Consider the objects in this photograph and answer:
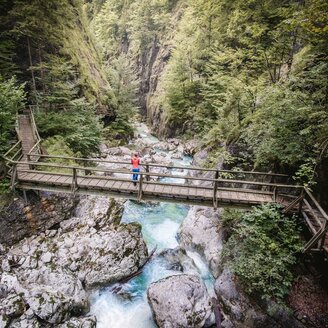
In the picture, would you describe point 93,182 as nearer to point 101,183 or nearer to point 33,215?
point 101,183

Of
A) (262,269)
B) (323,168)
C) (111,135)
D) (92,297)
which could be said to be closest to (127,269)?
(92,297)

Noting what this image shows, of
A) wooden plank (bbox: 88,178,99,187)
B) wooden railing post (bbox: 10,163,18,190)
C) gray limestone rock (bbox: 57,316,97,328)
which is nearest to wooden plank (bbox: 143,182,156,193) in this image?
wooden plank (bbox: 88,178,99,187)

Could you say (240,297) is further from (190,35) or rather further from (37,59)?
(190,35)

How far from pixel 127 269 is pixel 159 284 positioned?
1720 millimetres

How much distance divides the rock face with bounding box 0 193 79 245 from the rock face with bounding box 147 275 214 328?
230 inches

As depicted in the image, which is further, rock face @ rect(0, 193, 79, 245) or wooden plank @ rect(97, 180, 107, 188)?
rock face @ rect(0, 193, 79, 245)

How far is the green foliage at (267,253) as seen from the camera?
8133 mm

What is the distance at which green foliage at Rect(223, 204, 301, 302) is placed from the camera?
8133 mm

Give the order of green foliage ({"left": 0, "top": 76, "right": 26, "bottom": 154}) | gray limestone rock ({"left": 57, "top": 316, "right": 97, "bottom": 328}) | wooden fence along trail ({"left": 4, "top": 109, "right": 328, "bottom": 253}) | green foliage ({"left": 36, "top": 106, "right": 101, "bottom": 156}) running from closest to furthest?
1. gray limestone rock ({"left": 57, "top": 316, "right": 97, "bottom": 328})
2. wooden fence along trail ({"left": 4, "top": 109, "right": 328, "bottom": 253})
3. green foliage ({"left": 0, "top": 76, "right": 26, "bottom": 154})
4. green foliage ({"left": 36, "top": 106, "right": 101, "bottom": 156})

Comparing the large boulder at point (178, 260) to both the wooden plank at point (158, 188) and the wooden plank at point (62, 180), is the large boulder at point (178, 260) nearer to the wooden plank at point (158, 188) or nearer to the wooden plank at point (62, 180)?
the wooden plank at point (158, 188)

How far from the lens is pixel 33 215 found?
12.1 metres

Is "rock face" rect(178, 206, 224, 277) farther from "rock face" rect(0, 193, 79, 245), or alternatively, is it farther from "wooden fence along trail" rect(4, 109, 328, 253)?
"rock face" rect(0, 193, 79, 245)

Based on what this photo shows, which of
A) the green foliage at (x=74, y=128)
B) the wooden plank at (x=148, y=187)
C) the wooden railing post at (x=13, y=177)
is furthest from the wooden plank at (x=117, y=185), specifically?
the green foliage at (x=74, y=128)

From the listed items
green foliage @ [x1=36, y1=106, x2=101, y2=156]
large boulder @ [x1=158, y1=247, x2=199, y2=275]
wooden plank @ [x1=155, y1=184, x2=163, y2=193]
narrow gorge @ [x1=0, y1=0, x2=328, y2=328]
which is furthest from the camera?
green foliage @ [x1=36, y1=106, x2=101, y2=156]
